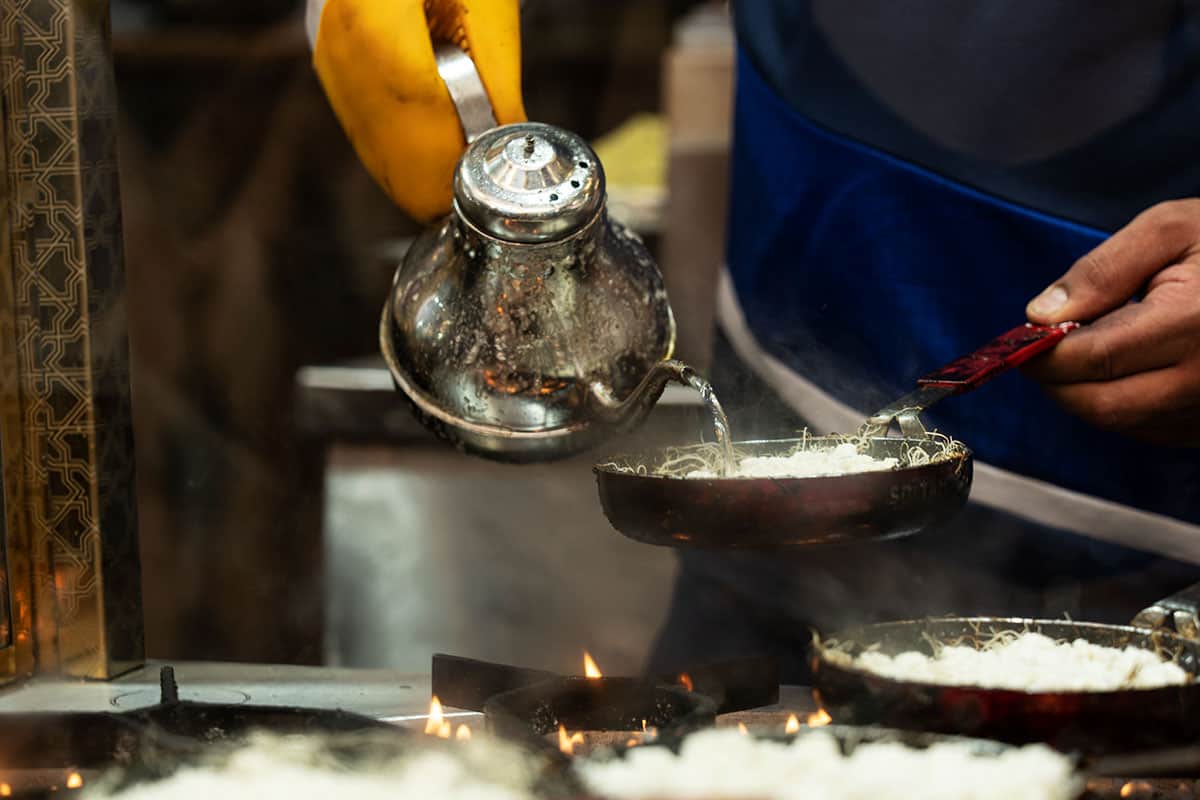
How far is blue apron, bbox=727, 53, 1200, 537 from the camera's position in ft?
4.56

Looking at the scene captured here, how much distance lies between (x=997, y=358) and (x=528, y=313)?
0.39 metres

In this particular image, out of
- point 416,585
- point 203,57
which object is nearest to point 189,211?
point 203,57

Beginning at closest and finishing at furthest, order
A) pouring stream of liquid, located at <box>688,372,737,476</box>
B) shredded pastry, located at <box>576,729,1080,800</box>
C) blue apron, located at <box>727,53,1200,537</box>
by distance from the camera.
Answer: shredded pastry, located at <box>576,729,1080,800</box>, pouring stream of liquid, located at <box>688,372,737,476</box>, blue apron, located at <box>727,53,1200,537</box>

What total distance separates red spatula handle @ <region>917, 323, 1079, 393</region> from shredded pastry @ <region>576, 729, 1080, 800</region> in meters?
0.32

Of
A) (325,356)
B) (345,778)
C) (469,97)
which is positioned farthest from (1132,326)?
(325,356)

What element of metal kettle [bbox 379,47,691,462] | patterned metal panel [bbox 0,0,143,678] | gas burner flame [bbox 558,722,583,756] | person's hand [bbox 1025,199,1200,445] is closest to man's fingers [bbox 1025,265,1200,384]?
person's hand [bbox 1025,199,1200,445]

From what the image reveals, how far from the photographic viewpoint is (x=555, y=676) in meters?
1.01

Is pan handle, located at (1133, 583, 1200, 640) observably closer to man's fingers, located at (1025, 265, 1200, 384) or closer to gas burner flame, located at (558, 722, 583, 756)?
man's fingers, located at (1025, 265, 1200, 384)

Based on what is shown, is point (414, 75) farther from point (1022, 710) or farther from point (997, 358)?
point (1022, 710)

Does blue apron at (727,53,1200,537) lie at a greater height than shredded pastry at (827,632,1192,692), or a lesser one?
greater

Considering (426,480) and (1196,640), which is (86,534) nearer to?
(1196,640)

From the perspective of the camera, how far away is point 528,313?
113 cm

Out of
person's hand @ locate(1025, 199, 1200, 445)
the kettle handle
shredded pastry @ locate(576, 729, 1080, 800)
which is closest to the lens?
shredded pastry @ locate(576, 729, 1080, 800)

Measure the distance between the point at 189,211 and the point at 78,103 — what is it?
9.00ft
